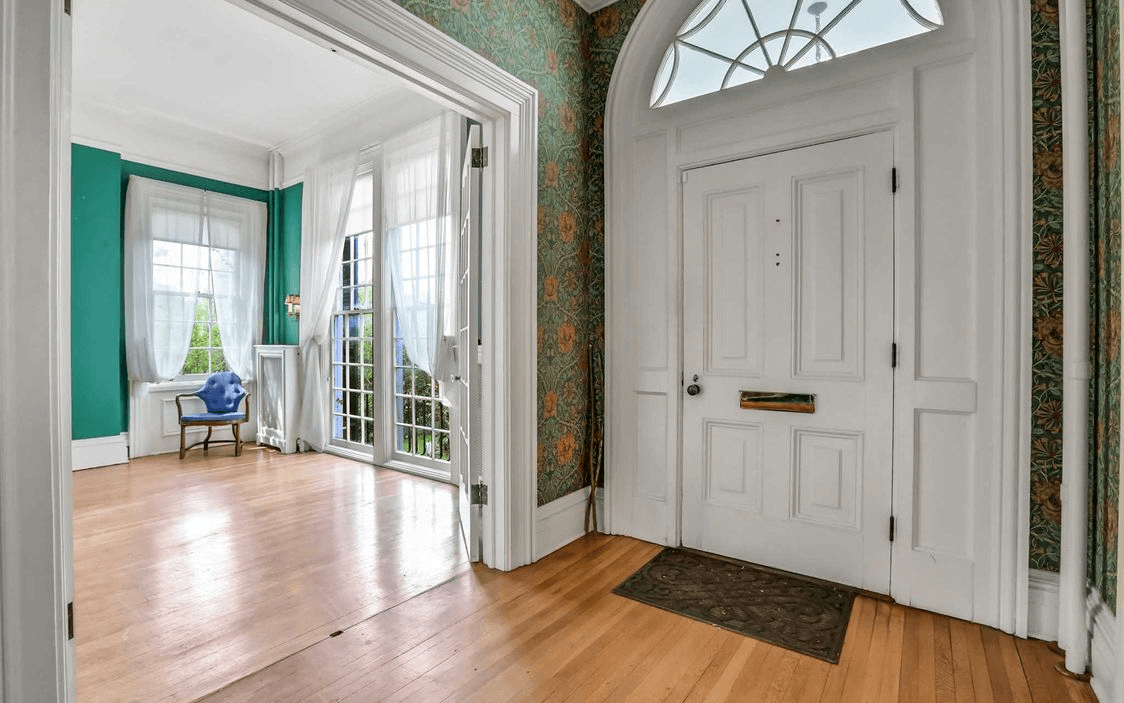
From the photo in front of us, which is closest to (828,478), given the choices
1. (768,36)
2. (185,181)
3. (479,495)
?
(479,495)

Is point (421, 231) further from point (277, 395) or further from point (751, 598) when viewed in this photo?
point (751, 598)

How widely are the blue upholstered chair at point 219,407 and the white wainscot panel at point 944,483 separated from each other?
18.8 feet

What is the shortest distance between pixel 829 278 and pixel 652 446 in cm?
129

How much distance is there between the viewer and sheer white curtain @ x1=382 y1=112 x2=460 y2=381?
416 centimetres

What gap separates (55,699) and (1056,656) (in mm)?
3162

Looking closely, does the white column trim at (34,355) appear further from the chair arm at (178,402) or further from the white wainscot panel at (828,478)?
the chair arm at (178,402)

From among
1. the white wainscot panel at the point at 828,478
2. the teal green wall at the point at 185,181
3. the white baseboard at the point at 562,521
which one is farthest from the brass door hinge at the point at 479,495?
the teal green wall at the point at 185,181

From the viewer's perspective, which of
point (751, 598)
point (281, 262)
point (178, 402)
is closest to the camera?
point (751, 598)

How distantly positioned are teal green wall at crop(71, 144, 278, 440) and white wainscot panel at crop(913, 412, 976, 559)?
20.9 ft

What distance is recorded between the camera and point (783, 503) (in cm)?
267

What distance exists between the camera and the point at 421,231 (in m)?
4.44

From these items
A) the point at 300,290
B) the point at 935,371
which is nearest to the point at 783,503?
the point at 935,371

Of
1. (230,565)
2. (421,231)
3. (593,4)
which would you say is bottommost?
(230,565)

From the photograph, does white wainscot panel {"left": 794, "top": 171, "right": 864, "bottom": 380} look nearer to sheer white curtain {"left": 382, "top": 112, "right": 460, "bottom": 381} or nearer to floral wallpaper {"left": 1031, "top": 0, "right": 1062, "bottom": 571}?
floral wallpaper {"left": 1031, "top": 0, "right": 1062, "bottom": 571}
